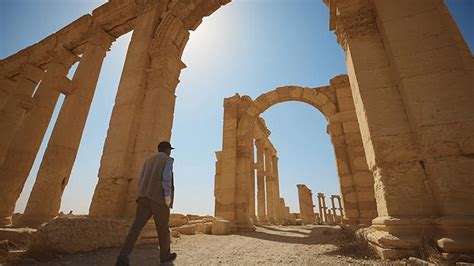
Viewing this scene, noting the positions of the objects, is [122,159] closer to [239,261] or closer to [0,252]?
[0,252]

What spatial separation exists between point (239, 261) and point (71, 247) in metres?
2.58

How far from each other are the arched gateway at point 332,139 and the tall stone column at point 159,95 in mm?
5548

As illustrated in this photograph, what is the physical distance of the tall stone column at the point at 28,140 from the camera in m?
6.62

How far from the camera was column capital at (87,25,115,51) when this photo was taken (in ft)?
25.4

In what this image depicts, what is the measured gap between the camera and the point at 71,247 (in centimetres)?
329

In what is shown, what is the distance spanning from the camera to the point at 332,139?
9.91 m

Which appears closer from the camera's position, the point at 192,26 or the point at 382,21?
the point at 382,21

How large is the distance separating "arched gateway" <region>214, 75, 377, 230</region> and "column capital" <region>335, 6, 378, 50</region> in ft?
19.7

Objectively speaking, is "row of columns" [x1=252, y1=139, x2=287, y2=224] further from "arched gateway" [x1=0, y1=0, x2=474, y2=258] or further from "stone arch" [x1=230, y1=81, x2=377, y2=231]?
"arched gateway" [x1=0, y1=0, x2=474, y2=258]

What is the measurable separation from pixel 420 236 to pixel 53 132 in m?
8.47

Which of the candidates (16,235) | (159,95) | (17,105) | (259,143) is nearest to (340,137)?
(259,143)

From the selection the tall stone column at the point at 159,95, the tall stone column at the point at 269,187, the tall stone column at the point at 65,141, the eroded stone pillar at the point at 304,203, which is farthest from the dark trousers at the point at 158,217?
the eroded stone pillar at the point at 304,203

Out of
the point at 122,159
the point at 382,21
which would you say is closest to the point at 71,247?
the point at 122,159

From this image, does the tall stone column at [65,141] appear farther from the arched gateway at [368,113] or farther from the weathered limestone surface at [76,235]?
the weathered limestone surface at [76,235]
